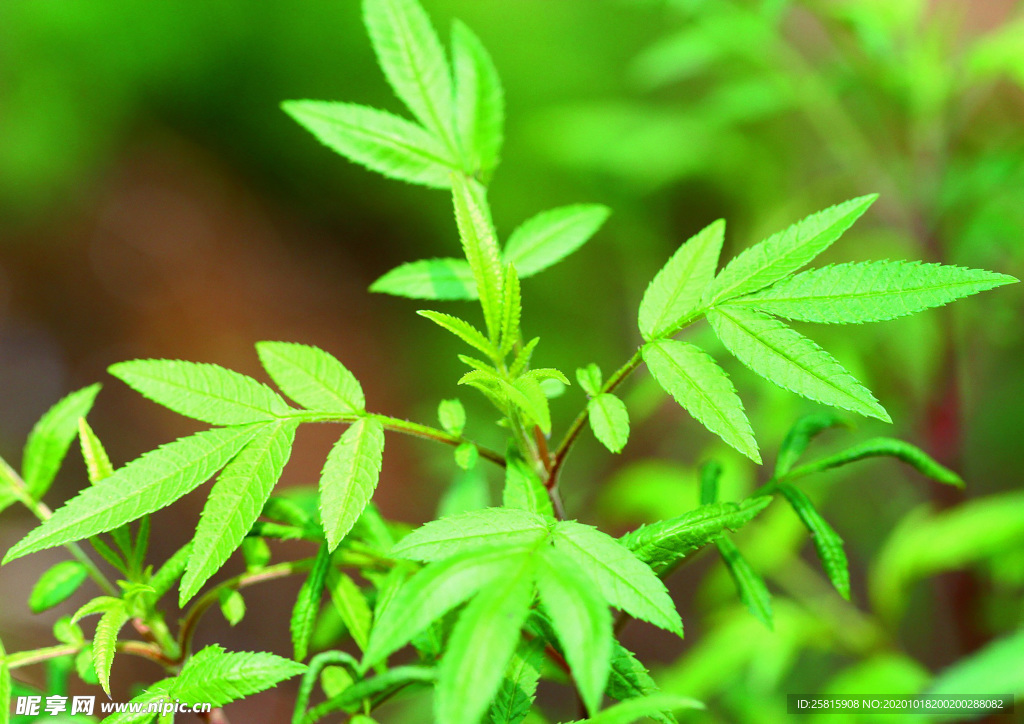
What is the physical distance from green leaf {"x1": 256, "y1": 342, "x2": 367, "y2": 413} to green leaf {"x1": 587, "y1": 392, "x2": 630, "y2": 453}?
8.3 inches

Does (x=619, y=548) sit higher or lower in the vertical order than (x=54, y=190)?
lower

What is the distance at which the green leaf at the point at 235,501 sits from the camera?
581mm

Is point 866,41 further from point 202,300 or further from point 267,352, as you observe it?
point 202,300

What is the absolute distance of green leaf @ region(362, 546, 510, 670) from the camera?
1.58 ft

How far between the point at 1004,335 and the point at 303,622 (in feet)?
5.60

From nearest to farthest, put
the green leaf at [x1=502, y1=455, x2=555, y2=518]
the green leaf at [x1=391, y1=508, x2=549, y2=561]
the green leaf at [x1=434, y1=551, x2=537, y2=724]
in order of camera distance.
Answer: the green leaf at [x1=434, y1=551, x2=537, y2=724] → the green leaf at [x1=391, y1=508, x2=549, y2=561] → the green leaf at [x1=502, y1=455, x2=555, y2=518]

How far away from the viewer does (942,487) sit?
151 centimetres

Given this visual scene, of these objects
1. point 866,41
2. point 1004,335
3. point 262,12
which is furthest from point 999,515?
point 262,12

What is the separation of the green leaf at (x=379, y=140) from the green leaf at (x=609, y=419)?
12.2 inches

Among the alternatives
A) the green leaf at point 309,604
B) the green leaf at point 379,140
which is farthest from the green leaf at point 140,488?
the green leaf at point 379,140

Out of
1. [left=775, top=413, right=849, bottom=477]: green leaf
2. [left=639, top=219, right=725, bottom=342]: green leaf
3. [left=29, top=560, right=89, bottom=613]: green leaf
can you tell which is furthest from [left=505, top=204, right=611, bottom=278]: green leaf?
[left=29, top=560, right=89, bottom=613]: green leaf

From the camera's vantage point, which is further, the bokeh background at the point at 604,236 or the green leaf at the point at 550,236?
the bokeh background at the point at 604,236

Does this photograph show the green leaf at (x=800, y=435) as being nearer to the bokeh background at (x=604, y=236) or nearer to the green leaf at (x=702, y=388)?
the green leaf at (x=702, y=388)

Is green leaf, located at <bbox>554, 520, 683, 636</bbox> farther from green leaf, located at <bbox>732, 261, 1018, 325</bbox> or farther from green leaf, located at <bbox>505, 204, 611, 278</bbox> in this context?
green leaf, located at <bbox>505, 204, 611, 278</bbox>
